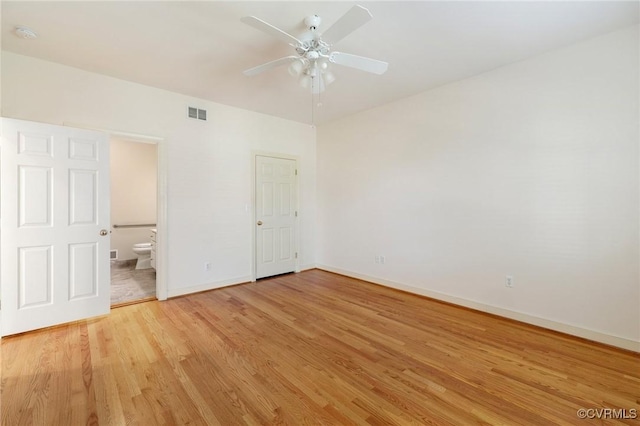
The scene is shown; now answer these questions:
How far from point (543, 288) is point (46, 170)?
5.27 m

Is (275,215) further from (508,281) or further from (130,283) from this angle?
(508,281)

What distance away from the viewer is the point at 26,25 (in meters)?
2.34

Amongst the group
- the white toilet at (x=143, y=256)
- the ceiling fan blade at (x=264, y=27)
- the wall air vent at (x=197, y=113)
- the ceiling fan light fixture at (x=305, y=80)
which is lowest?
the white toilet at (x=143, y=256)

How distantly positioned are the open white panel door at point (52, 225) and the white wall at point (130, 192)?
3373mm

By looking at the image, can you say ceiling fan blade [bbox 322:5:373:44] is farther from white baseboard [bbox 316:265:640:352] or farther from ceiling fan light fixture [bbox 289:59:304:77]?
white baseboard [bbox 316:265:640:352]

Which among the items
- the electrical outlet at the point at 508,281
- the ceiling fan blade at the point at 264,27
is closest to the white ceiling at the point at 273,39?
the ceiling fan blade at the point at 264,27

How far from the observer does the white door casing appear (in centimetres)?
465

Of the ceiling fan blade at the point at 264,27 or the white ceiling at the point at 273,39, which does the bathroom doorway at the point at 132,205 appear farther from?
the ceiling fan blade at the point at 264,27

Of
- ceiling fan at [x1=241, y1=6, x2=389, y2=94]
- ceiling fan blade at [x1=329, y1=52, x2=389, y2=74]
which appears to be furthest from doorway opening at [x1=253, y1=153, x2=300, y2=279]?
ceiling fan blade at [x1=329, y1=52, x2=389, y2=74]

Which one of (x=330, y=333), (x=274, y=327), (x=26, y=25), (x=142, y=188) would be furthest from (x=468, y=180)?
(x=142, y=188)

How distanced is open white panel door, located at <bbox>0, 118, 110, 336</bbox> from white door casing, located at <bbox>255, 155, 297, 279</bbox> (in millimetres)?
2081

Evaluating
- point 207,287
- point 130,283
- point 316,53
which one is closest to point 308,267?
point 207,287

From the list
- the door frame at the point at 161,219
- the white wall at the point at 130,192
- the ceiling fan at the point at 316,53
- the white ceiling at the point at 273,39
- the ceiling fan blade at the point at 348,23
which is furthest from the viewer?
the white wall at the point at 130,192

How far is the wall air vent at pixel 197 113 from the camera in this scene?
389 centimetres
